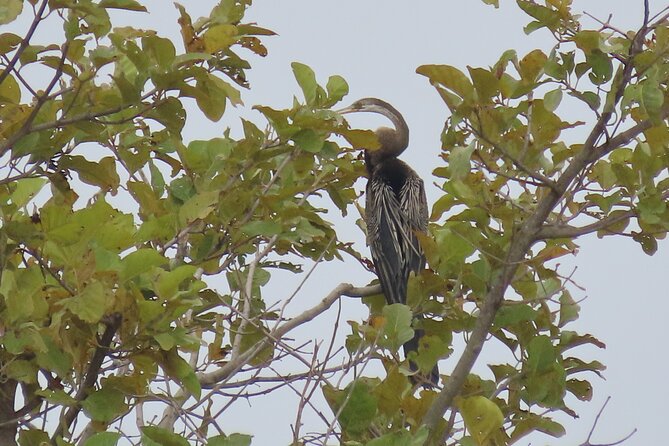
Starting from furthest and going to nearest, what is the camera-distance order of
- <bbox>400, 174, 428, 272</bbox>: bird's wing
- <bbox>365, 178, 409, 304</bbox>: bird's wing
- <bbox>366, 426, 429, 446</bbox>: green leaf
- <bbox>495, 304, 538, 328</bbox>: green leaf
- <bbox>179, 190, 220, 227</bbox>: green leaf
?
<bbox>400, 174, 428, 272</bbox>: bird's wing → <bbox>365, 178, 409, 304</bbox>: bird's wing → <bbox>495, 304, 538, 328</bbox>: green leaf → <bbox>179, 190, 220, 227</bbox>: green leaf → <bbox>366, 426, 429, 446</bbox>: green leaf

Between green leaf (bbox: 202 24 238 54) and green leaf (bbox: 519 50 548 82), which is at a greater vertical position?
green leaf (bbox: 202 24 238 54)

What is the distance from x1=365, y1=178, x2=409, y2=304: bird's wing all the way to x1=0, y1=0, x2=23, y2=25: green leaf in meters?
2.50

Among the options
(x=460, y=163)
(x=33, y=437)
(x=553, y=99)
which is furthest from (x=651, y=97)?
(x=33, y=437)

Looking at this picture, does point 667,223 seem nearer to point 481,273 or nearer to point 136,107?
point 481,273

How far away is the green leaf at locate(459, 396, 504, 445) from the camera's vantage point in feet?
8.07

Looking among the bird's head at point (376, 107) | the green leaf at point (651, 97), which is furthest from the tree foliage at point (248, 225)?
the bird's head at point (376, 107)

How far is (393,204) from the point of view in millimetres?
5555

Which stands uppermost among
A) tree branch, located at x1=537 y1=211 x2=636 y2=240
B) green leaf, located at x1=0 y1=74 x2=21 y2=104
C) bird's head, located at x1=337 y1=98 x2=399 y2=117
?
bird's head, located at x1=337 y1=98 x2=399 y2=117

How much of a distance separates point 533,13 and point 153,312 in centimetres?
122

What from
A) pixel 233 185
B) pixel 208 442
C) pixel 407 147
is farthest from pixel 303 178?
pixel 407 147

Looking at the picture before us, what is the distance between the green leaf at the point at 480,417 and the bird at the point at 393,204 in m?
2.12

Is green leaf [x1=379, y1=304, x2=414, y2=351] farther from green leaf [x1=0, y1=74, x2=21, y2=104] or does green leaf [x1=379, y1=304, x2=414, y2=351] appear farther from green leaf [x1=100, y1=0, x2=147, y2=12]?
green leaf [x1=0, y1=74, x2=21, y2=104]

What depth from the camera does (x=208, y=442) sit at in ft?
7.74

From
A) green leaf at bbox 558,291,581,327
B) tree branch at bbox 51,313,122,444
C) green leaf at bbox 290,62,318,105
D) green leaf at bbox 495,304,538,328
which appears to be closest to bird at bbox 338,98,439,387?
green leaf at bbox 558,291,581,327
